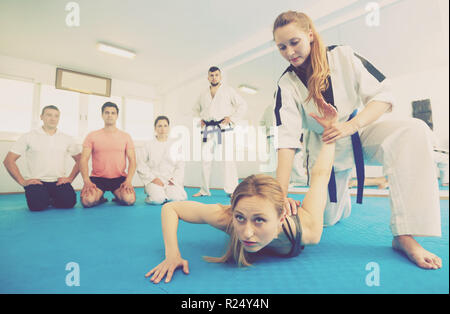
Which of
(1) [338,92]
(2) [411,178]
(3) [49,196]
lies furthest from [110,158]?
(2) [411,178]

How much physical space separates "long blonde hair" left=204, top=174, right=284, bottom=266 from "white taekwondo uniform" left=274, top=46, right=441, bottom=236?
0.39m

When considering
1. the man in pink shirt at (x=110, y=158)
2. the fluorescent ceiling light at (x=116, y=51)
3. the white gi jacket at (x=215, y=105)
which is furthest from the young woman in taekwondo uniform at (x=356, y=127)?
the fluorescent ceiling light at (x=116, y=51)

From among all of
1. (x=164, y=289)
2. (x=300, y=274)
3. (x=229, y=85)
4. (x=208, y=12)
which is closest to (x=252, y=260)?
(x=300, y=274)

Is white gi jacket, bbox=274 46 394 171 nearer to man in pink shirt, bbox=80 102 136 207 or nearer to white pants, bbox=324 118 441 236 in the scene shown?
white pants, bbox=324 118 441 236

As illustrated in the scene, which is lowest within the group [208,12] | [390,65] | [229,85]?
[229,85]

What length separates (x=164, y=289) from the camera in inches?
26.8

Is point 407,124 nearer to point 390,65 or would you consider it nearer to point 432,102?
point 432,102

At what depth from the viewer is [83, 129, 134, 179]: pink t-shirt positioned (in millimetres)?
2740

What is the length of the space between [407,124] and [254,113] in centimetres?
202

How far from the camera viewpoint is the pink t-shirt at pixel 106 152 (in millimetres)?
2740

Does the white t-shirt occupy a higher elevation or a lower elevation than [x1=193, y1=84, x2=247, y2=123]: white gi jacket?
lower

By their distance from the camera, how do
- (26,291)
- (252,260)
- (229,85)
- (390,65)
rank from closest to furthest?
(26,291)
(252,260)
(229,85)
(390,65)

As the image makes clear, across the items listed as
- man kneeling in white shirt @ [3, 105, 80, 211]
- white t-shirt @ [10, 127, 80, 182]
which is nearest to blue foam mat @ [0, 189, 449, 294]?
man kneeling in white shirt @ [3, 105, 80, 211]

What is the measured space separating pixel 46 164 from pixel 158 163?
122cm
